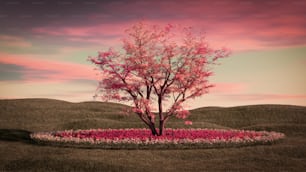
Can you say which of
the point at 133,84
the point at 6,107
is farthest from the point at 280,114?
the point at 6,107

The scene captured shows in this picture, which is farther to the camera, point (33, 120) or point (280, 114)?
point (280, 114)

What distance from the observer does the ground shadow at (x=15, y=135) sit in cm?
2356

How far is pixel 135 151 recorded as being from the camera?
18.2 m

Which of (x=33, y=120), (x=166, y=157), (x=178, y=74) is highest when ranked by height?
(x=178, y=74)

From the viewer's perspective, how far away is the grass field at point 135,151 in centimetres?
1483

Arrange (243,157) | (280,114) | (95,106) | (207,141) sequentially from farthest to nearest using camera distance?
(95,106) → (280,114) → (207,141) → (243,157)

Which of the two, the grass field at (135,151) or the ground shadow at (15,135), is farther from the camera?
the ground shadow at (15,135)

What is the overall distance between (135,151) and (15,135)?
10583 millimetres

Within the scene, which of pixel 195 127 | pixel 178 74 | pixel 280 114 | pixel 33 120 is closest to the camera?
pixel 178 74

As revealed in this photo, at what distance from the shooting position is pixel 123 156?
16938 millimetres

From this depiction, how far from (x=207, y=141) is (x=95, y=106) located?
61.6 feet

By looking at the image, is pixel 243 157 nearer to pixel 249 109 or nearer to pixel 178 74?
pixel 178 74

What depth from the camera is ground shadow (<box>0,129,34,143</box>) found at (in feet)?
77.3

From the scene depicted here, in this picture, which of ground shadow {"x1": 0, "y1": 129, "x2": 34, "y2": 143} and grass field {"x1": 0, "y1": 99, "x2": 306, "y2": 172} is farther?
ground shadow {"x1": 0, "y1": 129, "x2": 34, "y2": 143}
